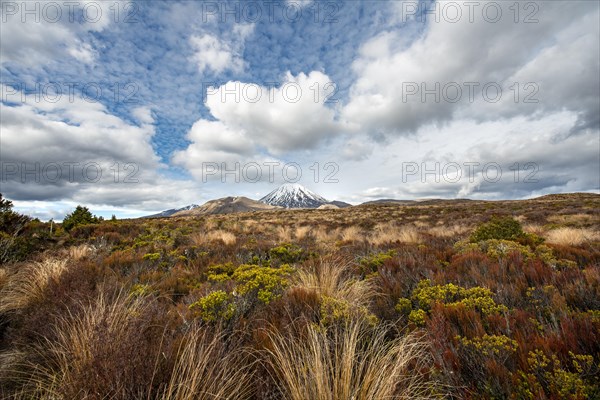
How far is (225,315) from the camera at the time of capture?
338 cm

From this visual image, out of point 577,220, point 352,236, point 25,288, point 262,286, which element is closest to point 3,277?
point 25,288

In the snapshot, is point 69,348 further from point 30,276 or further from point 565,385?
point 565,385

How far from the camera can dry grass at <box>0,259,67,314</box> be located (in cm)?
459

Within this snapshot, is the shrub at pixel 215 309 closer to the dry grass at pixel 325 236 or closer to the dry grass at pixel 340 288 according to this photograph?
the dry grass at pixel 340 288

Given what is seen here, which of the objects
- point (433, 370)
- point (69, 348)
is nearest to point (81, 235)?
point (69, 348)

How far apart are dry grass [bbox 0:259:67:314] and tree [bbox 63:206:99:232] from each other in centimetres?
1077

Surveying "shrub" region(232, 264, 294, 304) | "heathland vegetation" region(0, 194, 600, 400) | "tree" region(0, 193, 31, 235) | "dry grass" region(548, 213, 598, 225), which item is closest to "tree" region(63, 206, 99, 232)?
"tree" region(0, 193, 31, 235)

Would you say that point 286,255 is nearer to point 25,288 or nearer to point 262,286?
point 262,286

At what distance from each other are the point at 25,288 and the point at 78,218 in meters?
12.5

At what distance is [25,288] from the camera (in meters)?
5.21

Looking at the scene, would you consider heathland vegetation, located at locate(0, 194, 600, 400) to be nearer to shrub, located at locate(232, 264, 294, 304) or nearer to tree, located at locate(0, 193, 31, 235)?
shrub, located at locate(232, 264, 294, 304)

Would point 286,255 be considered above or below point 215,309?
below

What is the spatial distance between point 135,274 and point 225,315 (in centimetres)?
399

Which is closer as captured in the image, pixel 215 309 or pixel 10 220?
pixel 215 309
